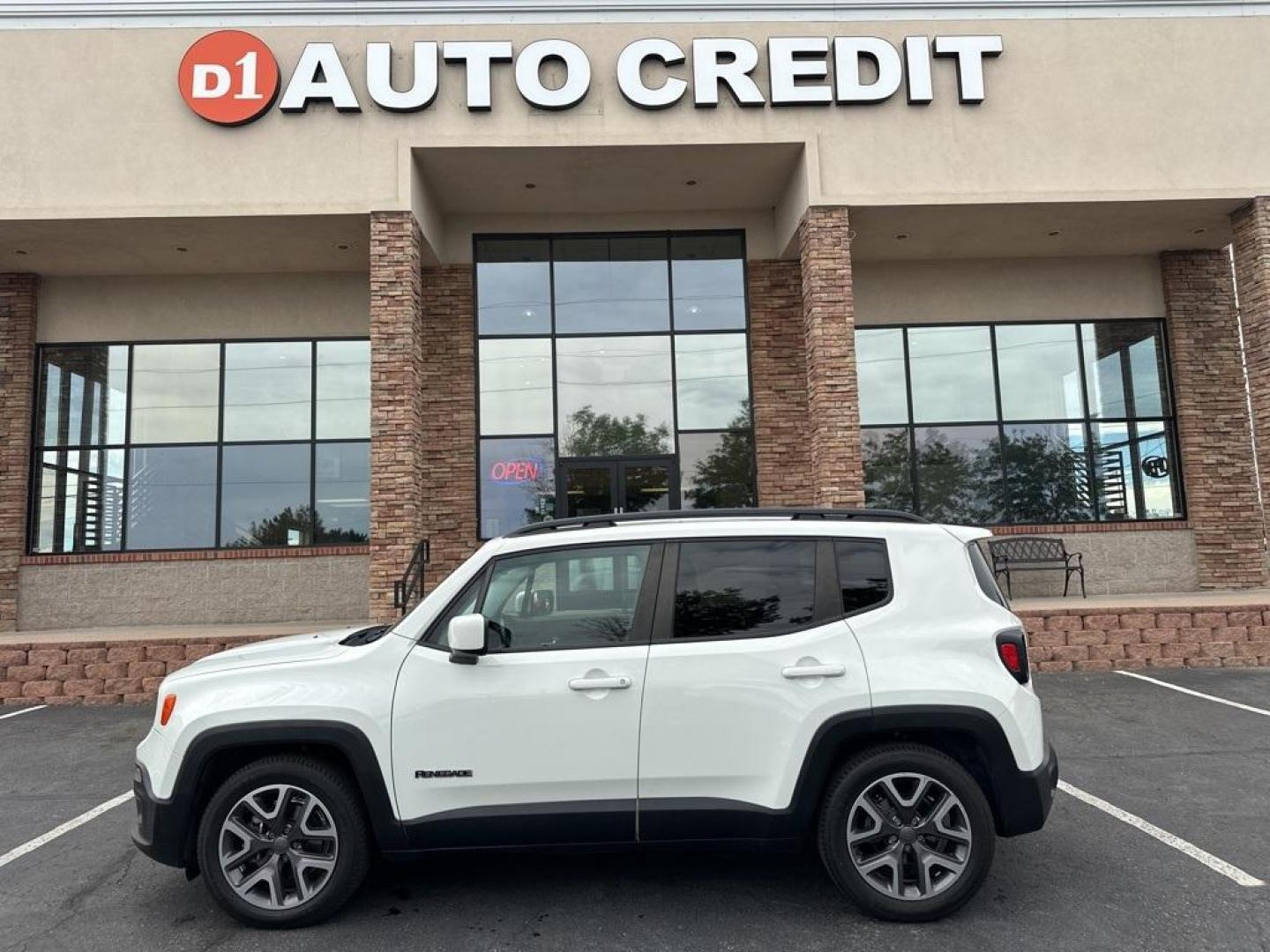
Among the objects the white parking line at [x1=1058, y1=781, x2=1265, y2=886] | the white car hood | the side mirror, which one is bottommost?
the white parking line at [x1=1058, y1=781, x2=1265, y2=886]

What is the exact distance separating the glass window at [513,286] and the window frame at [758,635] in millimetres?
9936

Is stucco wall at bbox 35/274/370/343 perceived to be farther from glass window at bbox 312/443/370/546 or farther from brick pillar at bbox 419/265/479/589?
glass window at bbox 312/443/370/546

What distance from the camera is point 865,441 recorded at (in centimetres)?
1369

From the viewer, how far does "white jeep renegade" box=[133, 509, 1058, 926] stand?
3523 millimetres

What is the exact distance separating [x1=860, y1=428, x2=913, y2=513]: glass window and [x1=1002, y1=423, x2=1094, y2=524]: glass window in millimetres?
1704

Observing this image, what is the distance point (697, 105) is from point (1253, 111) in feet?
26.4

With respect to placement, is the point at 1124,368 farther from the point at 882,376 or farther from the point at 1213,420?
the point at 882,376

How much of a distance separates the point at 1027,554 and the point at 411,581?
31.2ft

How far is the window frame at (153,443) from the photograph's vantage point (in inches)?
509

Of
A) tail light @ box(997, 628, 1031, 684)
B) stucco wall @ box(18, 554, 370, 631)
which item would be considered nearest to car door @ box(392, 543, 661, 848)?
tail light @ box(997, 628, 1031, 684)

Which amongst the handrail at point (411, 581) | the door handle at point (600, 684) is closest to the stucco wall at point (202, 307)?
the handrail at point (411, 581)

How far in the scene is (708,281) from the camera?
13.5 m

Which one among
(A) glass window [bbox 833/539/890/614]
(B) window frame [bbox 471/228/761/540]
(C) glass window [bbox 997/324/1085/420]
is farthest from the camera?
(C) glass window [bbox 997/324/1085/420]

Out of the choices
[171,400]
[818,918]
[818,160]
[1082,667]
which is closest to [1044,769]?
[818,918]
